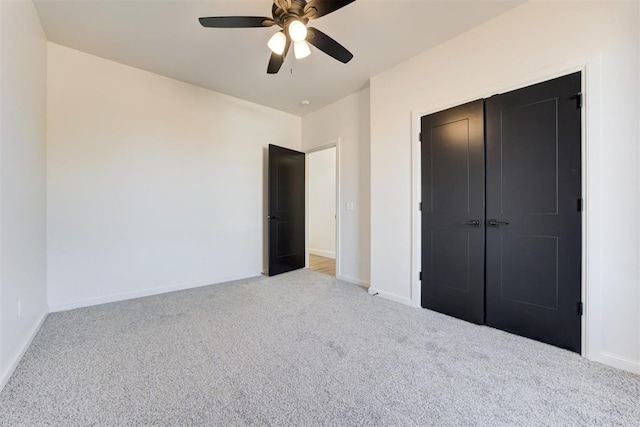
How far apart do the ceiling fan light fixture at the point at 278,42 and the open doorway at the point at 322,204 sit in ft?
12.9

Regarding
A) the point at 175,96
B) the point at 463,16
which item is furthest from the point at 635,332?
the point at 175,96

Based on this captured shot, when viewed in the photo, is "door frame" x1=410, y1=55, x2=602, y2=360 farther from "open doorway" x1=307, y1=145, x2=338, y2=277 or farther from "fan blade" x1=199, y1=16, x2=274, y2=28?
"open doorway" x1=307, y1=145, x2=338, y2=277

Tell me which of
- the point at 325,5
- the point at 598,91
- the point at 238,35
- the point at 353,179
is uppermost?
the point at 238,35

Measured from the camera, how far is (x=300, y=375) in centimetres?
169

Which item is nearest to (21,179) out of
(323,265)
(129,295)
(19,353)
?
(19,353)

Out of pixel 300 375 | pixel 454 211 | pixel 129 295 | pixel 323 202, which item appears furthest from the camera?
pixel 323 202

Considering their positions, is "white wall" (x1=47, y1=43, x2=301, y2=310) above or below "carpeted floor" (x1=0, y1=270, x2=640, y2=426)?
above

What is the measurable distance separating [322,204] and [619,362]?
518cm

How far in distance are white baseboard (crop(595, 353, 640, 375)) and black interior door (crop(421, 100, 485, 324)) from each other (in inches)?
30.7

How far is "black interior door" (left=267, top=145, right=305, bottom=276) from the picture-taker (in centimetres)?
421

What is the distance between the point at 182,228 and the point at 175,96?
Result: 173cm

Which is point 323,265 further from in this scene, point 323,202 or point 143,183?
point 143,183

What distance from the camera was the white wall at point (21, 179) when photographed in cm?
167

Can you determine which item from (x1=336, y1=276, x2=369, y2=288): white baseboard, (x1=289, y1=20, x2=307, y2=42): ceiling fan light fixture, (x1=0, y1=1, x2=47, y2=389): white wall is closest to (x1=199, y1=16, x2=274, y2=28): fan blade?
(x1=289, y1=20, x2=307, y2=42): ceiling fan light fixture
